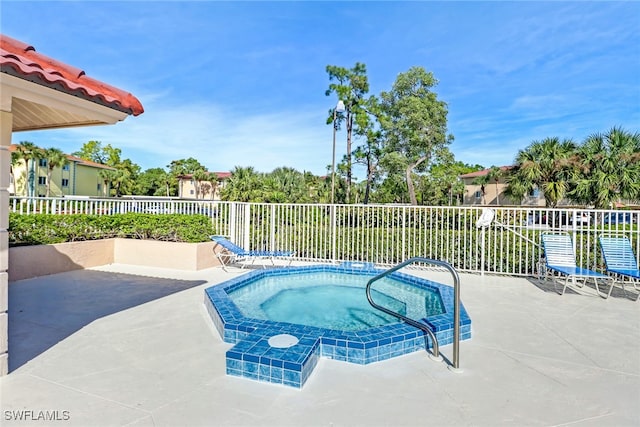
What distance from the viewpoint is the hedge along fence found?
770 centimetres

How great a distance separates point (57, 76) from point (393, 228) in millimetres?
7847

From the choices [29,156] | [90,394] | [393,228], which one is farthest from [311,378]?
[29,156]

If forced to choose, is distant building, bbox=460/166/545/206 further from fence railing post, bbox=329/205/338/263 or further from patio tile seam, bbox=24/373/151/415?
patio tile seam, bbox=24/373/151/415

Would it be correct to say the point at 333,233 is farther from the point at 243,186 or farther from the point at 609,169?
the point at 609,169

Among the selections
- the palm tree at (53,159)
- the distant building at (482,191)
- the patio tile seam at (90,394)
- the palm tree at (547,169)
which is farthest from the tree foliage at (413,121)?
the palm tree at (53,159)

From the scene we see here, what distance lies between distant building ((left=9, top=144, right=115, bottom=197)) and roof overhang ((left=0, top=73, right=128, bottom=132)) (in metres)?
34.2

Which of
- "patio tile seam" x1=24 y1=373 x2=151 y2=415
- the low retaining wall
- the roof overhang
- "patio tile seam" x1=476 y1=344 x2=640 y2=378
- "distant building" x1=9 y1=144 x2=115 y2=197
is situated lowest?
"patio tile seam" x1=476 y1=344 x2=640 y2=378

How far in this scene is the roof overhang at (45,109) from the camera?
272cm

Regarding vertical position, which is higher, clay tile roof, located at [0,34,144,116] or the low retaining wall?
clay tile roof, located at [0,34,144,116]

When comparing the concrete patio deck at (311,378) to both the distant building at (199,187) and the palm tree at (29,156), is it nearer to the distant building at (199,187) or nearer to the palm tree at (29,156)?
the palm tree at (29,156)

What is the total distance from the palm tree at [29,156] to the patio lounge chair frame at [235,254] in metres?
32.6

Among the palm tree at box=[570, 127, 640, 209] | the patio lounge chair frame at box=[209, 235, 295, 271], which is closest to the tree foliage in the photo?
the palm tree at box=[570, 127, 640, 209]

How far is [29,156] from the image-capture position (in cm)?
3272

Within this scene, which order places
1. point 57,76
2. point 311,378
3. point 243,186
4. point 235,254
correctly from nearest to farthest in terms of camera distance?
point 57,76
point 311,378
point 235,254
point 243,186
